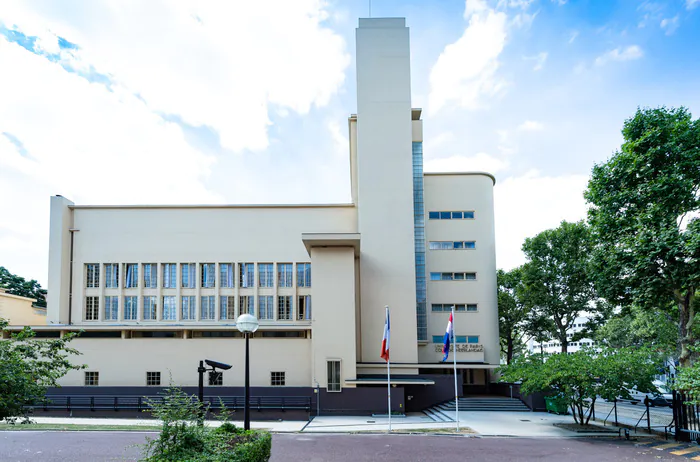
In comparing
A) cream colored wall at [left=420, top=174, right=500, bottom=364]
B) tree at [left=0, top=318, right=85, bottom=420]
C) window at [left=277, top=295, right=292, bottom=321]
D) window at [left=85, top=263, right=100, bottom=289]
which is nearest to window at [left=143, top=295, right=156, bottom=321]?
window at [left=85, top=263, right=100, bottom=289]

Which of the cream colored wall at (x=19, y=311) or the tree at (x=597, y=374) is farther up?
the cream colored wall at (x=19, y=311)

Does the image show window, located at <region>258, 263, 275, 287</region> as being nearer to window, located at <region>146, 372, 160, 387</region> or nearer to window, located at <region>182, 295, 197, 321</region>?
window, located at <region>182, 295, 197, 321</region>

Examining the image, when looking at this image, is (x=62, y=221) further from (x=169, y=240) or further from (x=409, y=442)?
(x=409, y=442)

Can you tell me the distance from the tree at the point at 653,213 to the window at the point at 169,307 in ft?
Answer: 91.2

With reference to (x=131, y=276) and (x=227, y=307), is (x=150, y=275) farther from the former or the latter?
(x=227, y=307)

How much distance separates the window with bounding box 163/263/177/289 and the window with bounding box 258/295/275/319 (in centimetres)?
615

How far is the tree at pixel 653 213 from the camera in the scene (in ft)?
84.1

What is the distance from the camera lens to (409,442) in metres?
19.8

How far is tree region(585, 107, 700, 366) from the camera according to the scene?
25.6 m

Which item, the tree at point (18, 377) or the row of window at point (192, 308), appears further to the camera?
the row of window at point (192, 308)

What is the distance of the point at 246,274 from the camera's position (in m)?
36.9

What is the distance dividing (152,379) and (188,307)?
6793mm

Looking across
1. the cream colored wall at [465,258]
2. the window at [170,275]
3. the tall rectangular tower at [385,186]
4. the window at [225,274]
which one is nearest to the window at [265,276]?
the window at [225,274]

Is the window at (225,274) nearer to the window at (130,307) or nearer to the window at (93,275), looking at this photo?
the window at (130,307)
